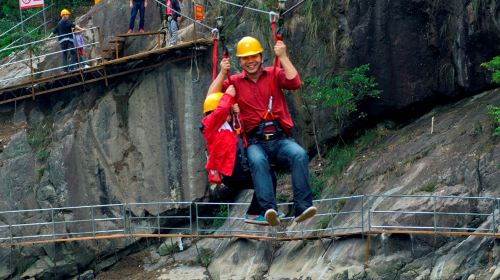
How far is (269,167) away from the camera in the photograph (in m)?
20.8

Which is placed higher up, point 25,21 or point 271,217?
point 25,21

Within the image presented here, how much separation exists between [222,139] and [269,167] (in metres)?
0.78

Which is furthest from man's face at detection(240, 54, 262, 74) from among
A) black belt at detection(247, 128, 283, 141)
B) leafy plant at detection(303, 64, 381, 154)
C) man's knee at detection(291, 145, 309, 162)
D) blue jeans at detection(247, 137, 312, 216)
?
leafy plant at detection(303, 64, 381, 154)

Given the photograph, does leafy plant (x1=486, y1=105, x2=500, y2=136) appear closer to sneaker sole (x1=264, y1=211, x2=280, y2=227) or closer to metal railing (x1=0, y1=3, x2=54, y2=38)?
sneaker sole (x1=264, y1=211, x2=280, y2=227)

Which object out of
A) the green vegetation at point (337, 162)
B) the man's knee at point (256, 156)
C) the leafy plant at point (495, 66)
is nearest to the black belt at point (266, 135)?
the man's knee at point (256, 156)

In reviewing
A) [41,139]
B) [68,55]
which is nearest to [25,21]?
[68,55]

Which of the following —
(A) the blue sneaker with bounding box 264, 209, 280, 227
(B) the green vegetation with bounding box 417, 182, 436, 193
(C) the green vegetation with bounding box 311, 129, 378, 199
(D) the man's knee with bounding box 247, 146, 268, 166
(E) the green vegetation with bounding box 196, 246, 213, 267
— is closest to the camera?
(A) the blue sneaker with bounding box 264, 209, 280, 227

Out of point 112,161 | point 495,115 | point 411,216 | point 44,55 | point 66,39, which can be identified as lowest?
point 411,216

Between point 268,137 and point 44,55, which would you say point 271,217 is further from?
point 44,55

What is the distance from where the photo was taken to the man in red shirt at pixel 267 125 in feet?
67.8

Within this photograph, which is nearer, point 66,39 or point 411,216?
point 411,216

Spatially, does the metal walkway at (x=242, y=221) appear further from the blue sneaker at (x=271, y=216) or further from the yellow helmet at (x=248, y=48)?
the yellow helmet at (x=248, y=48)

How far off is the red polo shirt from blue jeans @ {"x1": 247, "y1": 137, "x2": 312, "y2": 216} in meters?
0.29

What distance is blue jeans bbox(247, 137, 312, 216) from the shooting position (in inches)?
812
